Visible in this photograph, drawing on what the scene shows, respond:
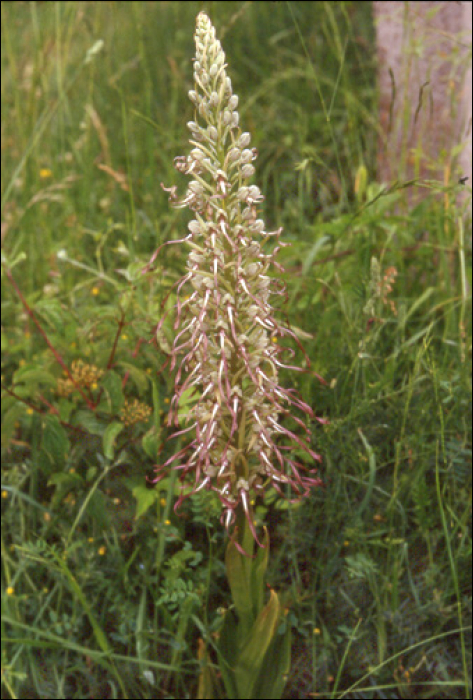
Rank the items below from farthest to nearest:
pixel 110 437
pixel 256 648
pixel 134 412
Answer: pixel 134 412
pixel 110 437
pixel 256 648

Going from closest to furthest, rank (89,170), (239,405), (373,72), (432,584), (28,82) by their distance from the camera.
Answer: (239,405)
(432,584)
(89,170)
(28,82)
(373,72)

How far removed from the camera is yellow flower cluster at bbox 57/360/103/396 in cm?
181

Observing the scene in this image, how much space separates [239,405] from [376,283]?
49 centimetres

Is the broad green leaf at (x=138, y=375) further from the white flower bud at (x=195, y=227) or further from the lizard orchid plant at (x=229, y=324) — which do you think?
the white flower bud at (x=195, y=227)

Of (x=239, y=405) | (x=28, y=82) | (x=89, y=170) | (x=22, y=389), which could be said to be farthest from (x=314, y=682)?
(x=28, y=82)

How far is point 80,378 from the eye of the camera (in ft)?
5.95

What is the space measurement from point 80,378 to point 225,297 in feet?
2.36

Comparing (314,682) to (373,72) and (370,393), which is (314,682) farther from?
(373,72)

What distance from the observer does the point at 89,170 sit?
299 cm

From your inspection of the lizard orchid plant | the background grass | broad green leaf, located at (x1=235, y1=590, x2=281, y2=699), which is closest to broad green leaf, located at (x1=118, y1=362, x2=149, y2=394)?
the background grass

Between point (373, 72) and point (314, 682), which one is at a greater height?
point (373, 72)

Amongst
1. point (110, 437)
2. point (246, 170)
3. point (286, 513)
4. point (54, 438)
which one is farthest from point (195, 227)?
point (286, 513)

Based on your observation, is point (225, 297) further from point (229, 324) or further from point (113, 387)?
point (113, 387)

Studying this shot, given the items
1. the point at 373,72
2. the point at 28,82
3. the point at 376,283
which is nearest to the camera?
the point at 376,283
